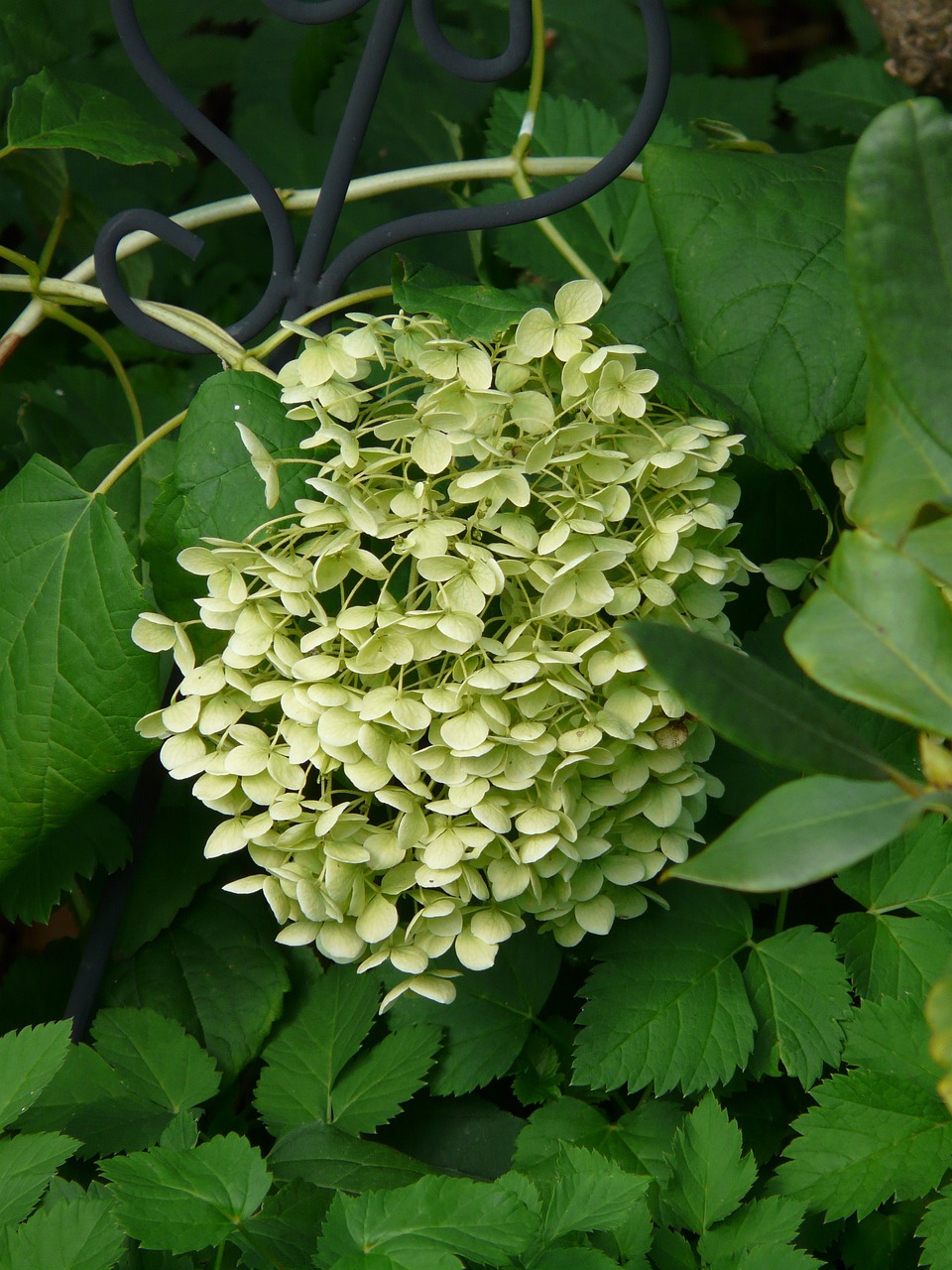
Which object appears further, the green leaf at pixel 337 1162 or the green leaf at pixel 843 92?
the green leaf at pixel 843 92

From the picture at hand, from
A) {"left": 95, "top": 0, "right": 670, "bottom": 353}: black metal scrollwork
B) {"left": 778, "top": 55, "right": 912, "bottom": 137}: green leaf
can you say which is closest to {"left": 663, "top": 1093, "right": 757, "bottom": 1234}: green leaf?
{"left": 95, "top": 0, "right": 670, "bottom": 353}: black metal scrollwork

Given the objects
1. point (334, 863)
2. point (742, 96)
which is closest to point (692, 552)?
point (334, 863)

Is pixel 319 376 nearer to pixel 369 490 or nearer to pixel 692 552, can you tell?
pixel 369 490

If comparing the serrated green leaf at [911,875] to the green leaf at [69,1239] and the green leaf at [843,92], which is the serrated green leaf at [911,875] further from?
the green leaf at [843,92]

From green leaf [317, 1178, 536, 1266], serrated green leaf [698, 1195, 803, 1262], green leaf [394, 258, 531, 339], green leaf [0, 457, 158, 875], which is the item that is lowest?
serrated green leaf [698, 1195, 803, 1262]

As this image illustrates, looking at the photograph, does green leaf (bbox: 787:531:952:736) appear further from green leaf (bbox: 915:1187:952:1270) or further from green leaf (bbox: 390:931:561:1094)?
green leaf (bbox: 390:931:561:1094)

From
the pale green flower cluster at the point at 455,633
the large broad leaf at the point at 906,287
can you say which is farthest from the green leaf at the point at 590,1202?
the large broad leaf at the point at 906,287
